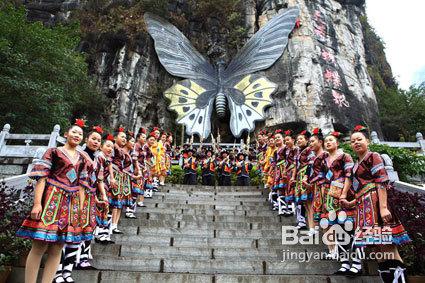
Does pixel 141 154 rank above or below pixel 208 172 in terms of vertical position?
below

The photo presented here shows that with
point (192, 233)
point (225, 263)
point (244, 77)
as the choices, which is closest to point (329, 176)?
point (225, 263)

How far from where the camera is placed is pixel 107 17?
15.9 meters

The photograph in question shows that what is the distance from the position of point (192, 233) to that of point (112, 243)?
1.12 meters

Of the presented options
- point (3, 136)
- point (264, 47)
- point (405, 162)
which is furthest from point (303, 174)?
point (264, 47)

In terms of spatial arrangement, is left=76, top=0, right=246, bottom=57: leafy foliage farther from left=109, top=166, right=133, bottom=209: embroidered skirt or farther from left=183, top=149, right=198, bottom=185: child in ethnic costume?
left=109, top=166, right=133, bottom=209: embroidered skirt

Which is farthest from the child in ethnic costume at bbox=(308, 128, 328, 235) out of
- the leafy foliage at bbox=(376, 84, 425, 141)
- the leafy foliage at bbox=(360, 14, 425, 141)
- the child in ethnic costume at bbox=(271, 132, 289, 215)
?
the leafy foliage at bbox=(376, 84, 425, 141)

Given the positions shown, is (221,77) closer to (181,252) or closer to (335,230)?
(181,252)

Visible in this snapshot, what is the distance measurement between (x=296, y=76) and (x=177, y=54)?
6004mm

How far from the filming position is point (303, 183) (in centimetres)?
437

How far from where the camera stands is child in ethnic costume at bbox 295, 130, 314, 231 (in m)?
4.36

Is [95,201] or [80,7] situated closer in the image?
[95,201]

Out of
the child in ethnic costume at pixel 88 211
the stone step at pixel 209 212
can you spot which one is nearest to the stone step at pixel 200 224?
the stone step at pixel 209 212

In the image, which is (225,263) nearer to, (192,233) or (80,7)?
(192,233)

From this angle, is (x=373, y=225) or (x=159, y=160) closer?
(x=373, y=225)
